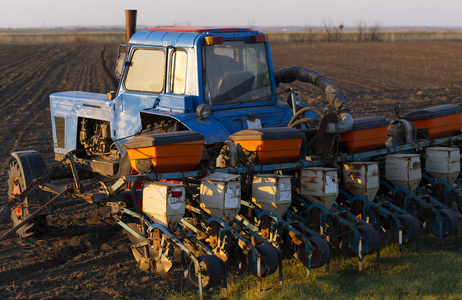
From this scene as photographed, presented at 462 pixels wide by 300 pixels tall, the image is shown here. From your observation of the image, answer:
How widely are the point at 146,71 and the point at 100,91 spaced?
14434 mm

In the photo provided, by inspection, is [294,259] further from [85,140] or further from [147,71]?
[85,140]

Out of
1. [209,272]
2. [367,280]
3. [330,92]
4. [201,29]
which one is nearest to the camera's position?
[209,272]

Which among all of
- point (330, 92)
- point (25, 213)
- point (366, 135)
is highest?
point (330, 92)

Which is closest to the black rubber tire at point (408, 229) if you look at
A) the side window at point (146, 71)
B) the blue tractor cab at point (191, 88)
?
the blue tractor cab at point (191, 88)

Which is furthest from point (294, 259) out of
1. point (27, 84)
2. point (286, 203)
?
point (27, 84)

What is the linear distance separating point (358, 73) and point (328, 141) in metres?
22.1

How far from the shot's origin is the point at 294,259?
591 centimetres

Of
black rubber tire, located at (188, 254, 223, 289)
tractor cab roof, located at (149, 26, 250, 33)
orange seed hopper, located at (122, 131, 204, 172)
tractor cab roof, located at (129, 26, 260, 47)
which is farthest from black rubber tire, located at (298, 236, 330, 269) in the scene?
tractor cab roof, located at (149, 26, 250, 33)

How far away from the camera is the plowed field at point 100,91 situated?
5.49 meters

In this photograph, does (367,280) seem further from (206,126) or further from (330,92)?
(330,92)

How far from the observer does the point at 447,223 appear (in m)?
6.24

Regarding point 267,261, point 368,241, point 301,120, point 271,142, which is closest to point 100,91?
point 301,120

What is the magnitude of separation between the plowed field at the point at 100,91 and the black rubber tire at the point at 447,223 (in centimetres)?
264

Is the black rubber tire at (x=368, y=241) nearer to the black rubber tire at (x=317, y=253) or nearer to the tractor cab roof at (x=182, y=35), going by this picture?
the black rubber tire at (x=317, y=253)
